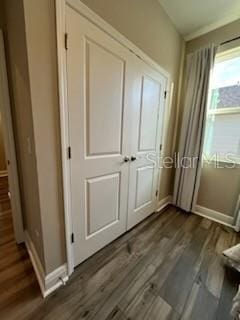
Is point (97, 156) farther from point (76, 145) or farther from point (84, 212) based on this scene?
→ point (84, 212)

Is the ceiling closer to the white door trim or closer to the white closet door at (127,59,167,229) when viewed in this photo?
the white closet door at (127,59,167,229)

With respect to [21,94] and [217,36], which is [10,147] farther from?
[217,36]

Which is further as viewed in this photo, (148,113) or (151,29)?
(148,113)

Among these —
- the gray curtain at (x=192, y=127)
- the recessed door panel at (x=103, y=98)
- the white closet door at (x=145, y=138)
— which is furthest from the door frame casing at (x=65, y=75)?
the gray curtain at (x=192, y=127)

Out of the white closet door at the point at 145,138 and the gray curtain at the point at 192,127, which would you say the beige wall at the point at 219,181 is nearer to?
the gray curtain at the point at 192,127

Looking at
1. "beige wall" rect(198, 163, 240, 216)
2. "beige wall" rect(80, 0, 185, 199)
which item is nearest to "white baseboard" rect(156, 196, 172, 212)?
"beige wall" rect(80, 0, 185, 199)

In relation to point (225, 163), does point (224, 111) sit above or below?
above

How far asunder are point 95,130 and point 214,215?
7.32 feet

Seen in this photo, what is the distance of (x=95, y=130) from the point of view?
130 centimetres

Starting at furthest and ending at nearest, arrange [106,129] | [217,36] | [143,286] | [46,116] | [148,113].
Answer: [217,36]
[148,113]
[106,129]
[143,286]
[46,116]

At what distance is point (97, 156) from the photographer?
1.37m

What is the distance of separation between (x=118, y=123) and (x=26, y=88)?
0.79 m

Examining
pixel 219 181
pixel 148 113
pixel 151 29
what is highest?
pixel 151 29

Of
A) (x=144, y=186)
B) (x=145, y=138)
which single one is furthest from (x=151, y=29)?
(x=144, y=186)
